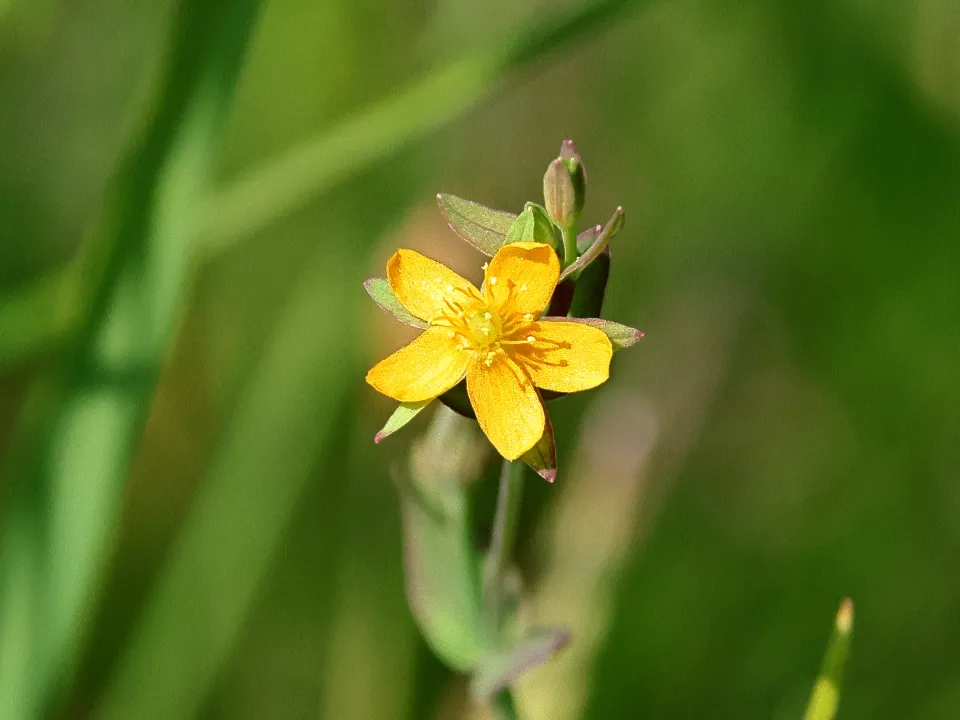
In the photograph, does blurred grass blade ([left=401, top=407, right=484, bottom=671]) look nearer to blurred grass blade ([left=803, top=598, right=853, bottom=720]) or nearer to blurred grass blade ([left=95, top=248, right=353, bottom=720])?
blurred grass blade ([left=803, top=598, right=853, bottom=720])

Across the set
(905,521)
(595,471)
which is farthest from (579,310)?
(905,521)

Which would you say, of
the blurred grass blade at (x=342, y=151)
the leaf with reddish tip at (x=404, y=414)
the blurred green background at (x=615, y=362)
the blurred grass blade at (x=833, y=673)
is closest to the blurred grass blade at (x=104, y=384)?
the blurred green background at (x=615, y=362)

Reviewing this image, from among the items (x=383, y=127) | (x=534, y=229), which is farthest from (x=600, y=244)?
(x=383, y=127)

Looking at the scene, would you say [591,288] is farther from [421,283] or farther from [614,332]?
[421,283]

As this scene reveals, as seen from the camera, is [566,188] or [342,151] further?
[342,151]

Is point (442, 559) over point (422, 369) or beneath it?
beneath
